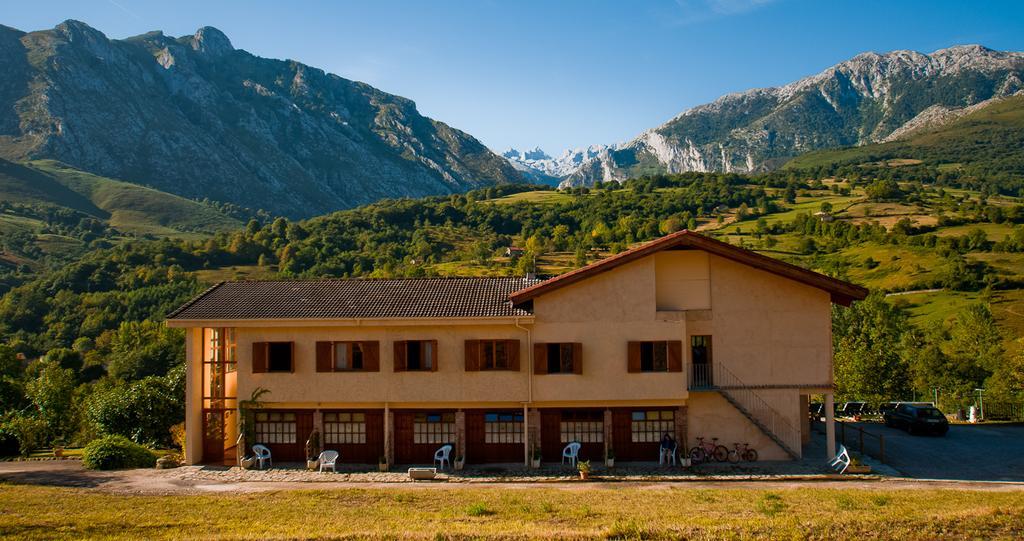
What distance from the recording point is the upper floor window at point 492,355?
25.1 m

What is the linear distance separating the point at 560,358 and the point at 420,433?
5506 mm

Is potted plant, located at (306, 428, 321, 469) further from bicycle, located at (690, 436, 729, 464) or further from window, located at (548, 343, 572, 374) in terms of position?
bicycle, located at (690, 436, 729, 464)

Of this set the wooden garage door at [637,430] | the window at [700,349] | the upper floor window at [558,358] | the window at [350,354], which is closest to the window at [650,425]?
the wooden garage door at [637,430]

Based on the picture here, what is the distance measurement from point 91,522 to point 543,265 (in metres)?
97.6

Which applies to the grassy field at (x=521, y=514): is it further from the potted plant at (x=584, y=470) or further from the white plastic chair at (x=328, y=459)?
the white plastic chair at (x=328, y=459)

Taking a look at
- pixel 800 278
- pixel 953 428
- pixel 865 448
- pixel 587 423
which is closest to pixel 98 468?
pixel 587 423

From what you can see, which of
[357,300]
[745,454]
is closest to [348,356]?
[357,300]

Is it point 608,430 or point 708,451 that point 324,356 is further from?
point 708,451

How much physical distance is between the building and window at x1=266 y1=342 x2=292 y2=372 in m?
0.05

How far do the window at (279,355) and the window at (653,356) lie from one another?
12.0 meters

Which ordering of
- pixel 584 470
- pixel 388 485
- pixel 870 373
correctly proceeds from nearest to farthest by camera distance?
pixel 388 485
pixel 584 470
pixel 870 373

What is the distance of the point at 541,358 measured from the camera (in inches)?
987

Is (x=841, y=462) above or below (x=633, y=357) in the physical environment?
below

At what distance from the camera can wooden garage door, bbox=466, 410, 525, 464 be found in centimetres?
2564
